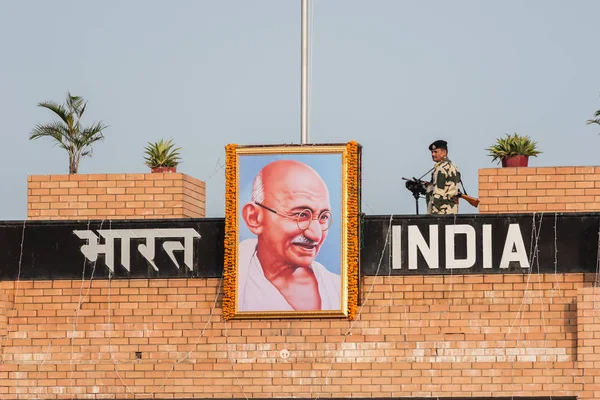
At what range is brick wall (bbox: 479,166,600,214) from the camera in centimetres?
3095

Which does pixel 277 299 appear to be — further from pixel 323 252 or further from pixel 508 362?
pixel 508 362

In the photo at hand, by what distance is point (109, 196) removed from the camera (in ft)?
106

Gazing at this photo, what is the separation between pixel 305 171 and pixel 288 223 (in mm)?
971

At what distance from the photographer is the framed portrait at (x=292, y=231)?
3086 cm

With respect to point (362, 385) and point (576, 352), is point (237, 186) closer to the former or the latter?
point (362, 385)

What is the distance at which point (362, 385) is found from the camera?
30609mm

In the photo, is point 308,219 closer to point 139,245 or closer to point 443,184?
point 443,184

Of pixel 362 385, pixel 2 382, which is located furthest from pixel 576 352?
pixel 2 382

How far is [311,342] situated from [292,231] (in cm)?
199

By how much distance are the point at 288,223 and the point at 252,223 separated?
0.65 meters

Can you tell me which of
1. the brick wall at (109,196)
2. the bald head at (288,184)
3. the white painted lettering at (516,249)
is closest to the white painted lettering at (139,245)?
the brick wall at (109,196)

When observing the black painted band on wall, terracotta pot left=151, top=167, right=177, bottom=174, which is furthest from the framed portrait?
terracotta pot left=151, top=167, right=177, bottom=174

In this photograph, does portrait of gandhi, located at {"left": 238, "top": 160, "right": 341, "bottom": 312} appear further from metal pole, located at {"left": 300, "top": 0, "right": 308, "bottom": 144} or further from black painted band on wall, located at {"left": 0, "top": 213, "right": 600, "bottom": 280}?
metal pole, located at {"left": 300, "top": 0, "right": 308, "bottom": 144}

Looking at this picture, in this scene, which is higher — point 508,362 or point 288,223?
point 288,223
